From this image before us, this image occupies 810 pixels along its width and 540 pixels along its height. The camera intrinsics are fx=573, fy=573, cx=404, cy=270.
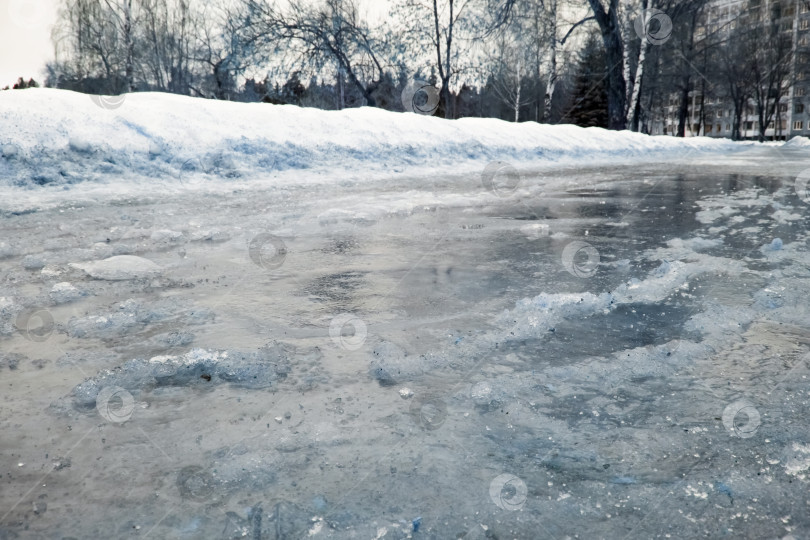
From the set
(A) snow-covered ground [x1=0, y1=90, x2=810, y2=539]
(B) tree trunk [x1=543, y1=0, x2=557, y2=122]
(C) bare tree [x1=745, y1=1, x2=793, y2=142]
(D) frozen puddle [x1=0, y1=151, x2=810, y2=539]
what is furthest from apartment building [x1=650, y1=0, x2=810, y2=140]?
(D) frozen puddle [x1=0, y1=151, x2=810, y2=539]

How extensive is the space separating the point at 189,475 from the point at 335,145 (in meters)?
8.23

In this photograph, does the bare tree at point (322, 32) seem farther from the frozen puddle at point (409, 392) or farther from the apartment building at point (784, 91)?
the apartment building at point (784, 91)

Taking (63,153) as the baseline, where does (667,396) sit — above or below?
below

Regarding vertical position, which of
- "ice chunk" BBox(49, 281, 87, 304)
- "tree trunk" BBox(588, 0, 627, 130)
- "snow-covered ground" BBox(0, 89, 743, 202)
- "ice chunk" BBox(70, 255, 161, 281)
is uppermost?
"tree trunk" BBox(588, 0, 627, 130)

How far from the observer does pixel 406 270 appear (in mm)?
3014

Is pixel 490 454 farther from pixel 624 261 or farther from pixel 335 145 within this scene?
pixel 335 145

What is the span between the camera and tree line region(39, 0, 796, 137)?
17.2 metres

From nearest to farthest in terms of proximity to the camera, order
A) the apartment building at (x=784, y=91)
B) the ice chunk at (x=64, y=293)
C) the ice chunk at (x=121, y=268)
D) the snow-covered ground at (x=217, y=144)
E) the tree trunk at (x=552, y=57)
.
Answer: the ice chunk at (x=64, y=293), the ice chunk at (x=121, y=268), the snow-covered ground at (x=217, y=144), the tree trunk at (x=552, y=57), the apartment building at (x=784, y=91)

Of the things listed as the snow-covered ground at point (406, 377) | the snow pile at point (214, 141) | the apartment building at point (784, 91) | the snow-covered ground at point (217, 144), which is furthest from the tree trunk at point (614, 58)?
the snow-covered ground at point (406, 377)

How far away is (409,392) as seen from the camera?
1590 millimetres

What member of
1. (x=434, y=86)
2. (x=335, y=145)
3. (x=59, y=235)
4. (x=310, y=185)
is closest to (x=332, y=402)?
(x=59, y=235)

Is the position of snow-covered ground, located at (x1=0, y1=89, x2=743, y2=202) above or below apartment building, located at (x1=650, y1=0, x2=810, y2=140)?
below

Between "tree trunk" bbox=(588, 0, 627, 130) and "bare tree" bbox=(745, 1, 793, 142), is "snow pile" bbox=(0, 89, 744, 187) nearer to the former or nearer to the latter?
"tree trunk" bbox=(588, 0, 627, 130)

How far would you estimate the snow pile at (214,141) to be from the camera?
21.1 feet
